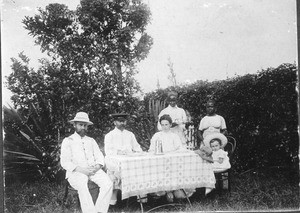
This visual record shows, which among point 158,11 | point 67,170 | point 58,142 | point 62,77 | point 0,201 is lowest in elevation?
point 0,201

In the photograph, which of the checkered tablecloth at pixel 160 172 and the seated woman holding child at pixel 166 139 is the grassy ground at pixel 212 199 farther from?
the seated woman holding child at pixel 166 139

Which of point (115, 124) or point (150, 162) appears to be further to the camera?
point (115, 124)

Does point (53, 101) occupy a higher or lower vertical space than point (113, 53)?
lower

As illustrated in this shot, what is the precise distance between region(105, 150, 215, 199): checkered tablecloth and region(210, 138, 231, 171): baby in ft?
0.45

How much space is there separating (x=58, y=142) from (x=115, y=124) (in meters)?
0.87

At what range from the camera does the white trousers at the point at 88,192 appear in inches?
184

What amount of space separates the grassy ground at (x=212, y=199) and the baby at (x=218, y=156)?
38 centimetres

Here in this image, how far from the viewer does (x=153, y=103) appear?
5266 millimetres

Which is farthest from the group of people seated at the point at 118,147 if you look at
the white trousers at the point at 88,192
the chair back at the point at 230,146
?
the chair back at the point at 230,146

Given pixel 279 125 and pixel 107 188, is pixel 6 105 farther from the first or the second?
pixel 279 125

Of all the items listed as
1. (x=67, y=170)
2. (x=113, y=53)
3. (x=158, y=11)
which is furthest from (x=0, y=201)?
(x=158, y=11)

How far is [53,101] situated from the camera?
17.1 feet

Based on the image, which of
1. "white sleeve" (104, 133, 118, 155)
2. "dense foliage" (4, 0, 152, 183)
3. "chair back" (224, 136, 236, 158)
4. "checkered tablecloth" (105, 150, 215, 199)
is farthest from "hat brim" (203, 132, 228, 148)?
"white sleeve" (104, 133, 118, 155)

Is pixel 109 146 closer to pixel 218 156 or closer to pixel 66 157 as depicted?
pixel 66 157
